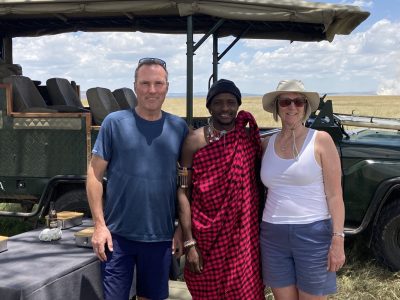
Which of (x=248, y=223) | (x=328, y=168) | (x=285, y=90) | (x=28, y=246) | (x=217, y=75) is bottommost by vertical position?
(x=28, y=246)

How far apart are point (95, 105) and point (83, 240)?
2.18 metres

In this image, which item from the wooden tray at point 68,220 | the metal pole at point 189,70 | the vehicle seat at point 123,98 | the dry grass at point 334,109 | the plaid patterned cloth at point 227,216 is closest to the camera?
the plaid patterned cloth at point 227,216

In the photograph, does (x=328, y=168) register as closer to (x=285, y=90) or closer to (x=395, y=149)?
(x=285, y=90)

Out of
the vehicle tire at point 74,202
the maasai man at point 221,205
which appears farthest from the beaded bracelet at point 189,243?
the vehicle tire at point 74,202

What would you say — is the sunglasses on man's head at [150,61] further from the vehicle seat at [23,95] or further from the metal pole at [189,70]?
the vehicle seat at [23,95]

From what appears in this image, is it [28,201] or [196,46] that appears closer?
[196,46]

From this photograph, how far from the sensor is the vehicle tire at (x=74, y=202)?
462cm

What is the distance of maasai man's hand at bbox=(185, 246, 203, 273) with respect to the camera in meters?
2.50

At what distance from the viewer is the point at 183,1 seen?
4.25 meters

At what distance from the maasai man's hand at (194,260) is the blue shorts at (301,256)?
357 mm

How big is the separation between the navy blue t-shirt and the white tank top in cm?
53

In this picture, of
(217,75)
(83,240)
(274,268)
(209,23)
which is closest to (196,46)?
(209,23)

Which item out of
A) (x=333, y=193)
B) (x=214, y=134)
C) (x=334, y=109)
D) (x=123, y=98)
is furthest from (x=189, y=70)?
(x=334, y=109)

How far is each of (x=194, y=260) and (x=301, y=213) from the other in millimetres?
596
